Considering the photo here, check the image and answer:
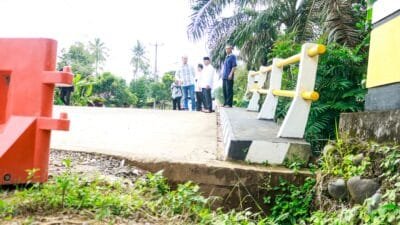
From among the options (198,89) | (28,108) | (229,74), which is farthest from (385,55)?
(198,89)

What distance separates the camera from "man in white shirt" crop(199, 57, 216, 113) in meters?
10.9

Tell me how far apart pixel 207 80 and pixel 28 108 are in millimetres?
8497

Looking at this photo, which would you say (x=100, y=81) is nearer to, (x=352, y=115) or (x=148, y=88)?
(x=148, y=88)

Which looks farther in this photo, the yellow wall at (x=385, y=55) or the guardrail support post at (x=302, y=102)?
the guardrail support post at (x=302, y=102)

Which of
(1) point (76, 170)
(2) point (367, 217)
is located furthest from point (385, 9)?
(1) point (76, 170)

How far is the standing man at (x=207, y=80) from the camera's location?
10.9m

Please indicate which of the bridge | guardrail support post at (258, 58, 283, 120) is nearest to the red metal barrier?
the bridge

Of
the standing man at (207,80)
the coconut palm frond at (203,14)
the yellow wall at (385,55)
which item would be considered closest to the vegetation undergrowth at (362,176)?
the yellow wall at (385,55)

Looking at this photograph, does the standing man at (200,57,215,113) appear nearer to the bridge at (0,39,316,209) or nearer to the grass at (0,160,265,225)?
the bridge at (0,39,316,209)

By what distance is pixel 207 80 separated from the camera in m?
11.0

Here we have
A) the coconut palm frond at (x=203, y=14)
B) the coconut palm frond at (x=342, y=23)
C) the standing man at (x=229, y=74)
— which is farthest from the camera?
the coconut palm frond at (x=203, y=14)

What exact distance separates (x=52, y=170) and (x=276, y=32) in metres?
13.9

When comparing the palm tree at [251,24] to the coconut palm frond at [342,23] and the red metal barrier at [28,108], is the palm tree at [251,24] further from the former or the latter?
the red metal barrier at [28,108]

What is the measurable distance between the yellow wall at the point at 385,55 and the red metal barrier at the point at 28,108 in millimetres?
2292
